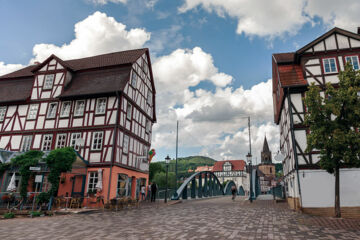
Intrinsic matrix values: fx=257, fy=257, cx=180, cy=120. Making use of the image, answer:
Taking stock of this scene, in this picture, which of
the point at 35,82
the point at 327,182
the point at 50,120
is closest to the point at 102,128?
the point at 50,120

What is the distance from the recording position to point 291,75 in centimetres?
1828

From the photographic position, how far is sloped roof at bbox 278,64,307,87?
17.7 meters

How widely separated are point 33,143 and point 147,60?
1336 centimetres

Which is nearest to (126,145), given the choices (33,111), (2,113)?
(33,111)

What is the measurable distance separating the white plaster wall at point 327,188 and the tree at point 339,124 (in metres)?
2.39

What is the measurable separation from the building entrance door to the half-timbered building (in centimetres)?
6

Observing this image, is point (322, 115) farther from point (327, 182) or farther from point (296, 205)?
point (296, 205)

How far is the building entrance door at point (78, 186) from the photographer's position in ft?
64.8

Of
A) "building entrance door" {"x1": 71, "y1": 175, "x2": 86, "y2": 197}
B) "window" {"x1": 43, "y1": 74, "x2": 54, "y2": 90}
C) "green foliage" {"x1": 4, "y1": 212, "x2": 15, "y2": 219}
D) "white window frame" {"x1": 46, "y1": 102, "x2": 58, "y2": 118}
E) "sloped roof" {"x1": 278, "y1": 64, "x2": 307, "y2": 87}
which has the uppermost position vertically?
"window" {"x1": 43, "y1": 74, "x2": 54, "y2": 90}

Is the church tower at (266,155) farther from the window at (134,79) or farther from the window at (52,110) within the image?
the window at (52,110)

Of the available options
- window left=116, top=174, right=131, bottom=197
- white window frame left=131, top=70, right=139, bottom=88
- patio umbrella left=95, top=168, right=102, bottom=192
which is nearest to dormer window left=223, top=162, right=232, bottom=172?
window left=116, top=174, right=131, bottom=197

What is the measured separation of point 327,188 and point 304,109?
17.1 feet

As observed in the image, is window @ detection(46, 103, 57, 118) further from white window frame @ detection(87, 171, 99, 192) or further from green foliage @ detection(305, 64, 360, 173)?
green foliage @ detection(305, 64, 360, 173)

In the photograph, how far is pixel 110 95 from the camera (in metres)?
21.3
